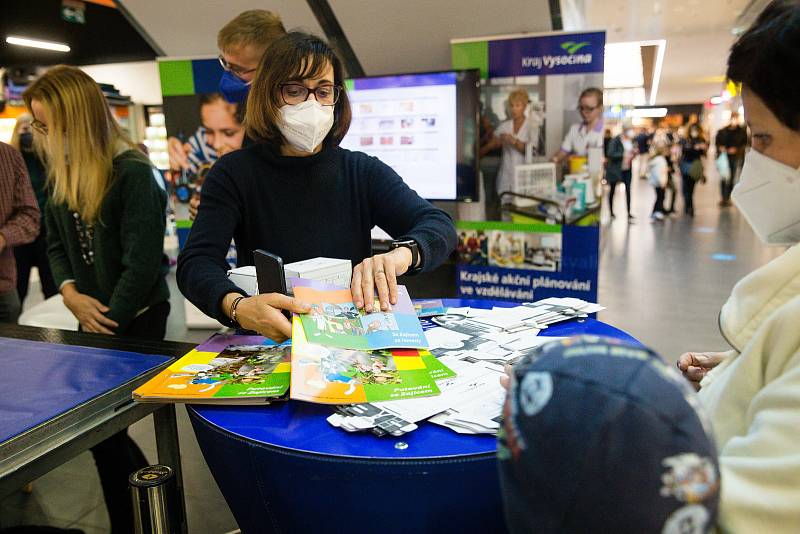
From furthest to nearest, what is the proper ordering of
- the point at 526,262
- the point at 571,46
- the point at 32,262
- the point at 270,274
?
the point at 32,262 → the point at 526,262 → the point at 571,46 → the point at 270,274

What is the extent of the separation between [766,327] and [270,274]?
3.14 ft

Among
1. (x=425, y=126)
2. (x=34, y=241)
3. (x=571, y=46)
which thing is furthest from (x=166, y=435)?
(x=34, y=241)

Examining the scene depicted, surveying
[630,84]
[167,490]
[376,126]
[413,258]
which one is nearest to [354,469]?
[167,490]

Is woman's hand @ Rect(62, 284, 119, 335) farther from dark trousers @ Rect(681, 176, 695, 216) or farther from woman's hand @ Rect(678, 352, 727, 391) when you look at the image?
dark trousers @ Rect(681, 176, 695, 216)

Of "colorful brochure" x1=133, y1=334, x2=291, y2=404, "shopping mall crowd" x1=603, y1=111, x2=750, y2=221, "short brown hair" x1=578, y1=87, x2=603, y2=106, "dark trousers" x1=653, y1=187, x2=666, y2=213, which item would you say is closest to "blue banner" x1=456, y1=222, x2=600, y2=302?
"short brown hair" x1=578, y1=87, x2=603, y2=106

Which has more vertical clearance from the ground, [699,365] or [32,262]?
[699,365]

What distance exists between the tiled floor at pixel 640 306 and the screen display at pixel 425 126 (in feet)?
6.19

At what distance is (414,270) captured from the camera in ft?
5.16

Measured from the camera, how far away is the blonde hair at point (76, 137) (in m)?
2.02

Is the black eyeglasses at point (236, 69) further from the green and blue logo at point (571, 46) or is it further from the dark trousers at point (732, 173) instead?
the dark trousers at point (732, 173)

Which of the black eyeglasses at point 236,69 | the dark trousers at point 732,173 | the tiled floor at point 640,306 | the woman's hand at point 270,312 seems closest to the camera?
the woman's hand at point 270,312

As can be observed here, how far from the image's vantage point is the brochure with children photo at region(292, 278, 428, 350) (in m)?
1.26

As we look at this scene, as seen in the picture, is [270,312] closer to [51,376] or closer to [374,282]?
[374,282]

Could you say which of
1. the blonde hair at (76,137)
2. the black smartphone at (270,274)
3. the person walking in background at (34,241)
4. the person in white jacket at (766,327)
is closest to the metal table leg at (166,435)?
the black smartphone at (270,274)
